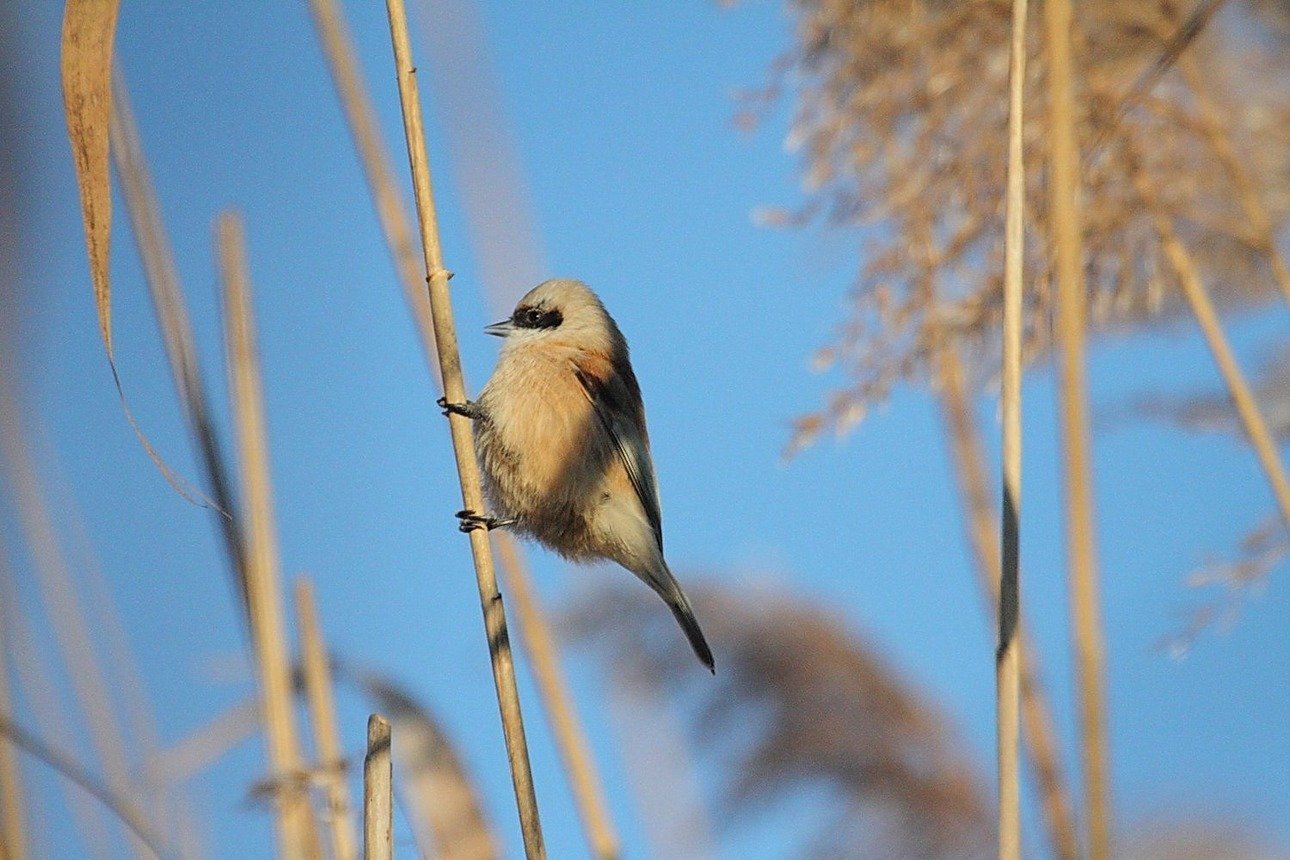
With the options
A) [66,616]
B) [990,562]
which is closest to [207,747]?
[66,616]

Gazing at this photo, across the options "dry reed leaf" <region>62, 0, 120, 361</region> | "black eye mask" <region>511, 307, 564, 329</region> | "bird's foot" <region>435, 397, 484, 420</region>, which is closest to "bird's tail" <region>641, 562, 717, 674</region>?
"bird's foot" <region>435, 397, 484, 420</region>

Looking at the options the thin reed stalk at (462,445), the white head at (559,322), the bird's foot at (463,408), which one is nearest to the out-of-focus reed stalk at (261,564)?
the bird's foot at (463,408)

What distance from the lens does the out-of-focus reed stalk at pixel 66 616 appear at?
2168mm

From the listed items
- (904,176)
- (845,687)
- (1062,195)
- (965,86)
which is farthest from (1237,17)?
(845,687)

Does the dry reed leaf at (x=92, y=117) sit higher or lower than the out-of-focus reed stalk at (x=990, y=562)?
higher

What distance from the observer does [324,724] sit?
5.57ft

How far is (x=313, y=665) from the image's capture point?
68.6 inches

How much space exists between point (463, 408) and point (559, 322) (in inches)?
36.8

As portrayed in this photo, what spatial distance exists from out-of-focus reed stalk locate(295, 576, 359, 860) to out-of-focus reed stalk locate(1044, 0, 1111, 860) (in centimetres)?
99

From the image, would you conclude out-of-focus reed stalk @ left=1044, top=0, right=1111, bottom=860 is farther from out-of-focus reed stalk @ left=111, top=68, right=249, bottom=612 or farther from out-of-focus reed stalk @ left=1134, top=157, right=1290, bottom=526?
out-of-focus reed stalk @ left=111, top=68, right=249, bottom=612

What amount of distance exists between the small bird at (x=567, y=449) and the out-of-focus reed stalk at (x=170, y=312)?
60cm

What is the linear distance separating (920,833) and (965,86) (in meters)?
1.55

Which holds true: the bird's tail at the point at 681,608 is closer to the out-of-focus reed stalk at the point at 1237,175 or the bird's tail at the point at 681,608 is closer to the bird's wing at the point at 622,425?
the bird's wing at the point at 622,425

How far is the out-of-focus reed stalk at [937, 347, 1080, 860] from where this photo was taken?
197cm
